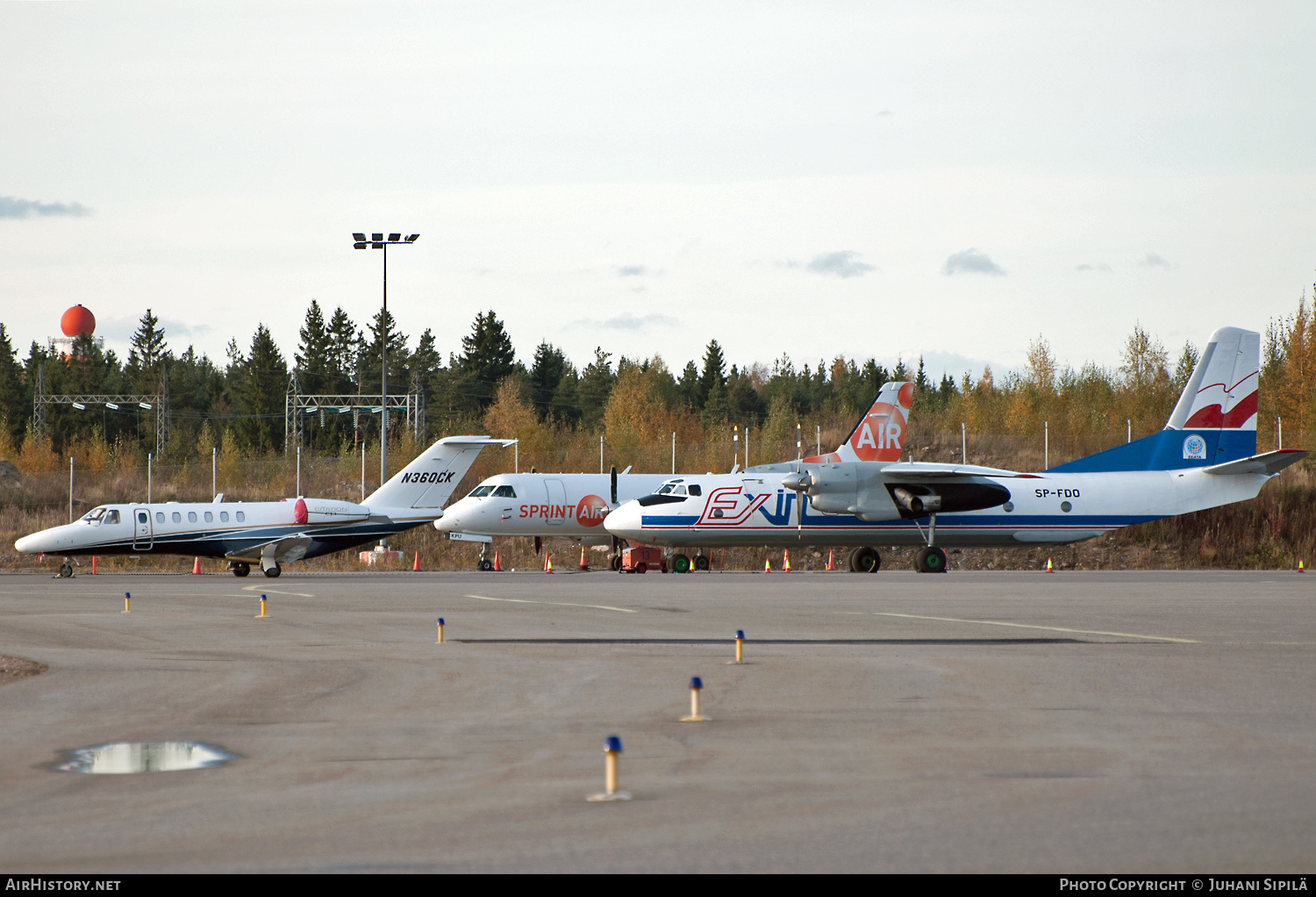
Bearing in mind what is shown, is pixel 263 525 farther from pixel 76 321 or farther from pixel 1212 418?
pixel 76 321

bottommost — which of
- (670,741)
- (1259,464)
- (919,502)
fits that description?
(670,741)

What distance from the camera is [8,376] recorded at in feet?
315

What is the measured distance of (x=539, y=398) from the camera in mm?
109062

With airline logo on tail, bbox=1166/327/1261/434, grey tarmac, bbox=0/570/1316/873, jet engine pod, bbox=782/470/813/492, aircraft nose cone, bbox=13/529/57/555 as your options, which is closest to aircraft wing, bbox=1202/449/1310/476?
airline logo on tail, bbox=1166/327/1261/434

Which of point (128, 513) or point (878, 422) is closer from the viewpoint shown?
point (128, 513)

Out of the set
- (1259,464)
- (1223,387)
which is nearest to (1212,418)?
(1223,387)

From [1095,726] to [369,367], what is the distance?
102 m

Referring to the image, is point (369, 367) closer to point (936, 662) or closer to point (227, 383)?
point (227, 383)

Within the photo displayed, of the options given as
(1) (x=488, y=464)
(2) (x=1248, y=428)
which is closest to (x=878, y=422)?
(2) (x=1248, y=428)

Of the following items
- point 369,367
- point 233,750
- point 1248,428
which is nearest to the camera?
point 233,750

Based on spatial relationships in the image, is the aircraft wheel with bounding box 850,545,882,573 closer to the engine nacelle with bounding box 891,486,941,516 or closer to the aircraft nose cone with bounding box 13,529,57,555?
the engine nacelle with bounding box 891,486,941,516

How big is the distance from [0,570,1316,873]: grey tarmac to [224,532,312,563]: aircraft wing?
14438 millimetres

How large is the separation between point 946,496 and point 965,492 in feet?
2.05
